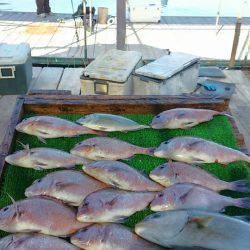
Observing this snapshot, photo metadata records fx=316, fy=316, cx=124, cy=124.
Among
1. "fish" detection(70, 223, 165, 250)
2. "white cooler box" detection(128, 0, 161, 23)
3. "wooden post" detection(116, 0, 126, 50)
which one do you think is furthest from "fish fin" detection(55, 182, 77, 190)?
"white cooler box" detection(128, 0, 161, 23)

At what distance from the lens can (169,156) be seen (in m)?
2.54

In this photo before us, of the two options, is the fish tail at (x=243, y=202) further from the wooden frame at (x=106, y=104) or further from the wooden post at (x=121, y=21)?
the wooden post at (x=121, y=21)

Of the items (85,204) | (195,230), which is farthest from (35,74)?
(195,230)

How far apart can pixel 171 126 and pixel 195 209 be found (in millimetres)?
1117

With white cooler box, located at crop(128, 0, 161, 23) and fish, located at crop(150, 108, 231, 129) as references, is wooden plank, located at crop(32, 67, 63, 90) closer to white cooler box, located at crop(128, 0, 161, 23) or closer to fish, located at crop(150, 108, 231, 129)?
fish, located at crop(150, 108, 231, 129)

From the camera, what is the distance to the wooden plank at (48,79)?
5.78 metres

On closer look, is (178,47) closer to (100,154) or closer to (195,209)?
(100,154)

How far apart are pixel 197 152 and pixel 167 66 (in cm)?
231

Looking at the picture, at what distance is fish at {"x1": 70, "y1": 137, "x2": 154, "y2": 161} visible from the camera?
2.55 meters

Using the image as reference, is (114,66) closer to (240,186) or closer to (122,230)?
(240,186)

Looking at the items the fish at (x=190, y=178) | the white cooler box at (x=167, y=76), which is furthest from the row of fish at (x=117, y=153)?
the white cooler box at (x=167, y=76)

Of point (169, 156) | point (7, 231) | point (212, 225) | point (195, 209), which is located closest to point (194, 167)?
point (169, 156)

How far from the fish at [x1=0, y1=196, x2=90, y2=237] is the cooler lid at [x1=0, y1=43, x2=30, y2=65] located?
12.2 feet

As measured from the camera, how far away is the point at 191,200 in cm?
204
